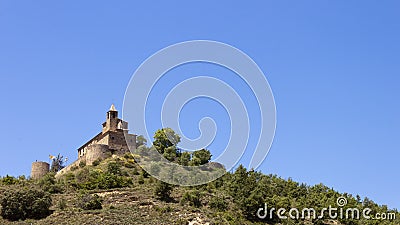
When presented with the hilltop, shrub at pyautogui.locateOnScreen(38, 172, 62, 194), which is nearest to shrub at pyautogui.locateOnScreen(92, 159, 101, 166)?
the hilltop

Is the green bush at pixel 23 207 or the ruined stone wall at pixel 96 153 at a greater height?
the ruined stone wall at pixel 96 153

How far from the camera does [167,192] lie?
62.6 m

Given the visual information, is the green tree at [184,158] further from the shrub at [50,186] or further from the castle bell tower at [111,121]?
the shrub at [50,186]

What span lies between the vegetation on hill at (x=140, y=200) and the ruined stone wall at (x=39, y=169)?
269cm

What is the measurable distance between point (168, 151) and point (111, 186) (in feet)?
51.9

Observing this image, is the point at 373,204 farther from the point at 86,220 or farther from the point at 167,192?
the point at 86,220

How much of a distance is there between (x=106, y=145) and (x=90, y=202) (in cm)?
2221

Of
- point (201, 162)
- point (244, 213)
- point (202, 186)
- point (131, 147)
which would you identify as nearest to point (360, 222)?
point (244, 213)

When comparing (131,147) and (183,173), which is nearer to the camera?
(183,173)

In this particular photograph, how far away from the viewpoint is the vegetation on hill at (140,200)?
56844 mm

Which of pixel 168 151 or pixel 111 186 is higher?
pixel 168 151

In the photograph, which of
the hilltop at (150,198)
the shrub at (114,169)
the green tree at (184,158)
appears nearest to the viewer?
the hilltop at (150,198)

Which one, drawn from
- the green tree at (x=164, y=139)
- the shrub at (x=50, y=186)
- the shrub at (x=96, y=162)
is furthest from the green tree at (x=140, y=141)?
the shrub at (x=50, y=186)

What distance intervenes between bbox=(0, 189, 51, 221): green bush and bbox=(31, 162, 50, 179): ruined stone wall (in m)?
21.5
